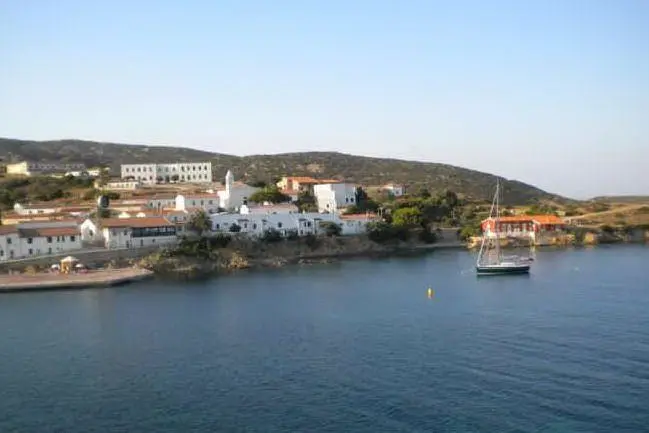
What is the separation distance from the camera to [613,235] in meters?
71.8

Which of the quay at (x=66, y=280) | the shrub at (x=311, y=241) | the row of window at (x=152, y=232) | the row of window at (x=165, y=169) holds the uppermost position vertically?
the row of window at (x=165, y=169)

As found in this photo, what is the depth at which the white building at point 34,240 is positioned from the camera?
49.6m

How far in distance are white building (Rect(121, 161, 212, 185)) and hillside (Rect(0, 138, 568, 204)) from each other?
1697 centimetres

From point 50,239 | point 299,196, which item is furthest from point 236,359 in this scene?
point 299,196

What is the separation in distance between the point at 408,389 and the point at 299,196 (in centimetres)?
5623

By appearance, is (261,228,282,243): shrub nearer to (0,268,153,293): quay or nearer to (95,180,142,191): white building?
(0,268,153,293): quay

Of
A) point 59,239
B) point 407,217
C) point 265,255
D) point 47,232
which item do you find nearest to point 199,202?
point 265,255

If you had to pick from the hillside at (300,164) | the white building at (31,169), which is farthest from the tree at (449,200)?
the white building at (31,169)

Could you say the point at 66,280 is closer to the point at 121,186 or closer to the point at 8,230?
the point at 8,230

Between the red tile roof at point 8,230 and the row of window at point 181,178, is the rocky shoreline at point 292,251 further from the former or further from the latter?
the row of window at point 181,178

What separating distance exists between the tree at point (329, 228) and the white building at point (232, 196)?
377 inches

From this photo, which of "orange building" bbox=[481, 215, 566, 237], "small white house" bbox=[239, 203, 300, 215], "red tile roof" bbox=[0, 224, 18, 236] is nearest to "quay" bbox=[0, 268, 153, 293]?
"red tile roof" bbox=[0, 224, 18, 236]

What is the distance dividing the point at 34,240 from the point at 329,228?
23962mm

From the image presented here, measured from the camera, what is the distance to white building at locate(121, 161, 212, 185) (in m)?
87.5
